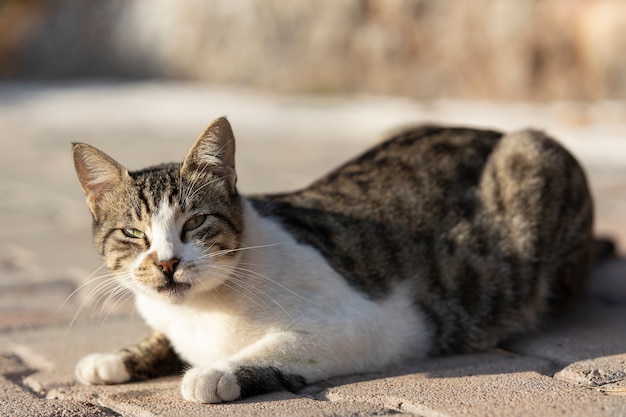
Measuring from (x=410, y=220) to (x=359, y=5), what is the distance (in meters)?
7.59

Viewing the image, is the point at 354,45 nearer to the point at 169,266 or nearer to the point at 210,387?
the point at 169,266

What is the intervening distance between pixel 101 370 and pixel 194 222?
2.16 ft

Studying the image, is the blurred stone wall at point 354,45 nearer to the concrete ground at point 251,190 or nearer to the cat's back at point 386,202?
the concrete ground at point 251,190

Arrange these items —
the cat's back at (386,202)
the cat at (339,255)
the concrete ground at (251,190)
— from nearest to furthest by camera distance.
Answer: the concrete ground at (251,190), the cat at (339,255), the cat's back at (386,202)

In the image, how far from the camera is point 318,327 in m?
3.15

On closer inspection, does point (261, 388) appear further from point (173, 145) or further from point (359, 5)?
point (359, 5)

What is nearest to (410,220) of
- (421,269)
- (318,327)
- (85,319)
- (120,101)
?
(421,269)

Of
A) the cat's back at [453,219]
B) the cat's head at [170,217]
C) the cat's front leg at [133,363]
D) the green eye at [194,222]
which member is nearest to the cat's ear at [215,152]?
the cat's head at [170,217]

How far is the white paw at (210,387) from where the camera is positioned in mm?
2840

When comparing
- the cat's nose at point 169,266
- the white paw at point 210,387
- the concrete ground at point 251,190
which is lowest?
the concrete ground at point 251,190

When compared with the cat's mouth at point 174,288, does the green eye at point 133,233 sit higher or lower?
higher

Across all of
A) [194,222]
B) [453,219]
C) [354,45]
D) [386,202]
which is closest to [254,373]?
[194,222]

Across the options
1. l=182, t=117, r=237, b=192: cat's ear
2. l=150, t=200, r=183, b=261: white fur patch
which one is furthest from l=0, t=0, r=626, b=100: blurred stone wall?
l=150, t=200, r=183, b=261: white fur patch

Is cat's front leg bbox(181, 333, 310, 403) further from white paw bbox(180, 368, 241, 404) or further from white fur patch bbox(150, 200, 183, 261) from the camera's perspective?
white fur patch bbox(150, 200, 183, 261)
